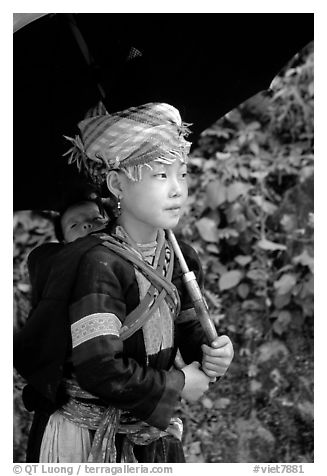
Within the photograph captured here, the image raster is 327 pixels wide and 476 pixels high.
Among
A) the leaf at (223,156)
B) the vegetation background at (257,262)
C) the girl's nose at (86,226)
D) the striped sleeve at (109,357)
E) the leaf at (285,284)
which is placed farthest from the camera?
the leaf at (223,156)

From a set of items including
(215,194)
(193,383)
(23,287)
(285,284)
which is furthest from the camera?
(215,194)

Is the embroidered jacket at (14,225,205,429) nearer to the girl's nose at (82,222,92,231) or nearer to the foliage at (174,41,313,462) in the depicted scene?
the girl's nose at (82,222,92,231)

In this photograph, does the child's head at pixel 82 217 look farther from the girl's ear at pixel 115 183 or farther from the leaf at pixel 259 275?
the leaf at pixel 259 275

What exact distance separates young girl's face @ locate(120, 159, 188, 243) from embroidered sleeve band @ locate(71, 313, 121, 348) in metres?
0.24

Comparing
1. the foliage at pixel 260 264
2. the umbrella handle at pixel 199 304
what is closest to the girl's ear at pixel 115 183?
the umbrella handle at pixel 199 304

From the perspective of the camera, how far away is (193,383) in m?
1.49

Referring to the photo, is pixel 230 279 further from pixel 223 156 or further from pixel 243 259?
pixel 223 156

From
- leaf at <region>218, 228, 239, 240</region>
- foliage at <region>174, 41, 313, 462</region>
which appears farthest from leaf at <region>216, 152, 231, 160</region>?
leaf at <region>218, 228, 239, 240</region>

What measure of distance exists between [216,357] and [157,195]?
0.36 meters

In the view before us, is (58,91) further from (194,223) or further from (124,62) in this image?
(194,223)

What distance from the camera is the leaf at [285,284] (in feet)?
10.2

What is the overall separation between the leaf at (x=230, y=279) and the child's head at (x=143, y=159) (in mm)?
1637

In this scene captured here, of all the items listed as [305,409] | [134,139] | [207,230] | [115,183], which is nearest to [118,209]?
[115,183]
